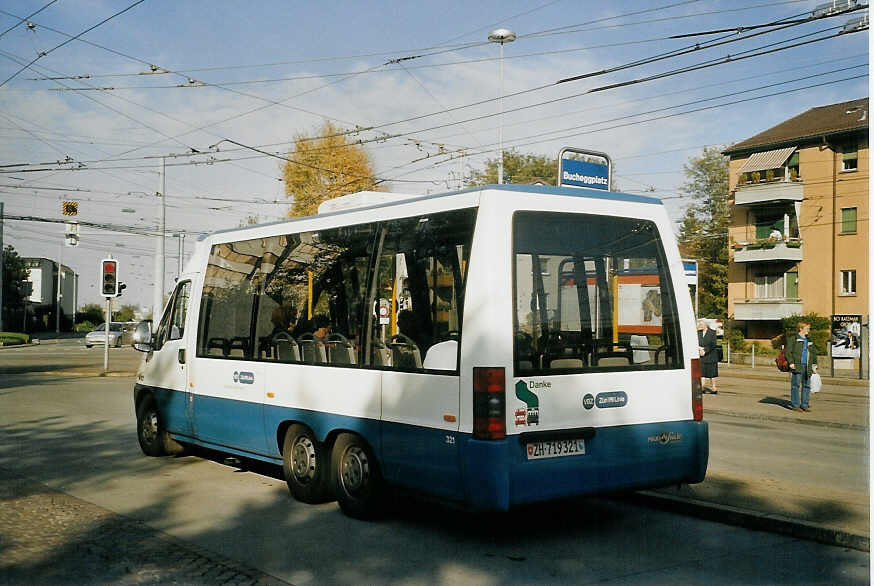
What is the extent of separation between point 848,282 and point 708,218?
19.1m

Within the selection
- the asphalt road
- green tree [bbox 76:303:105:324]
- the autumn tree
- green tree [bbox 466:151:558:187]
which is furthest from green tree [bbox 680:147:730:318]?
green tree [bbox 76:303:105:324]

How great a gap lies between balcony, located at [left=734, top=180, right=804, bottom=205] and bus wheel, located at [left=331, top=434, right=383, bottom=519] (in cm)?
4429

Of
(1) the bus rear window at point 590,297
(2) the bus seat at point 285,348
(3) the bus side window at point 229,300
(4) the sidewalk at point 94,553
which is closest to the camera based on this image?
(4) the sidewalk at point 94,553

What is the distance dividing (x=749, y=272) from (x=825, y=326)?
7461 mm

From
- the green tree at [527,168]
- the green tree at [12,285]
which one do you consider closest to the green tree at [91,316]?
the green tree at [12,285]

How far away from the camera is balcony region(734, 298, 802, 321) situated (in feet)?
156

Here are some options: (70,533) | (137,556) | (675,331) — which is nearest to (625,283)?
(675,331)

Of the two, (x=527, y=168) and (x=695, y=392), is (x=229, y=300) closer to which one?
(x=695, y=392)

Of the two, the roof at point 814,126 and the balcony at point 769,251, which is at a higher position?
the roof at point 814,126

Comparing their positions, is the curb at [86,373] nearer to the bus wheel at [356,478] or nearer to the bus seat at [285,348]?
the bus seat at [285,348]

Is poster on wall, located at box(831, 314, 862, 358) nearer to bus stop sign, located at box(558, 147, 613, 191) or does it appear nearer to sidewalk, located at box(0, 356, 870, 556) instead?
bus stop sign, located at box(558, 147, 613, 191)

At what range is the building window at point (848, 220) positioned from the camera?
44.6 m

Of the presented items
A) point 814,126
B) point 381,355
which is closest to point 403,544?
point 381,355

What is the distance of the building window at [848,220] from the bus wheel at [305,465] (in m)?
42.3
